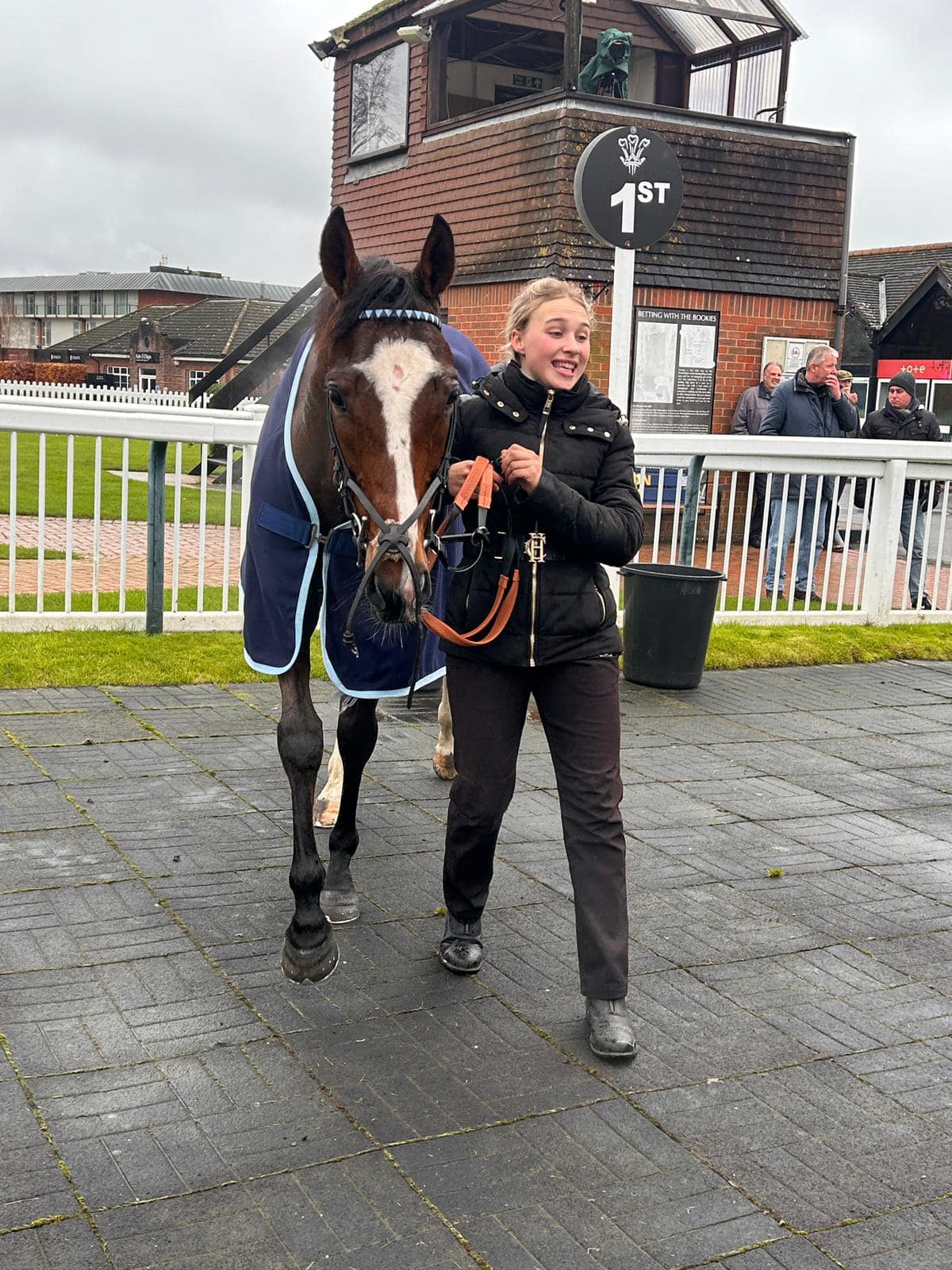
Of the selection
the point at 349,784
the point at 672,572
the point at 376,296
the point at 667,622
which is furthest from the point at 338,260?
the point at 672,572

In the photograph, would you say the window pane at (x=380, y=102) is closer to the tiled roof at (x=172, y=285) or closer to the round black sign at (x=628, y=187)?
the round black sign at (x=628, y=187)

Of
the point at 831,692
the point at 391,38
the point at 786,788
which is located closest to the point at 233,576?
the point at 831,692

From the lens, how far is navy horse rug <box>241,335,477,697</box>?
3965 mm

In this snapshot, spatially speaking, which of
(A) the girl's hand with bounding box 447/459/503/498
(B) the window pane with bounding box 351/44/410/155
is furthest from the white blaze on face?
(B) the window pane with bounding box 351/44/410/155

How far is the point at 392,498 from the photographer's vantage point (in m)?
3.24

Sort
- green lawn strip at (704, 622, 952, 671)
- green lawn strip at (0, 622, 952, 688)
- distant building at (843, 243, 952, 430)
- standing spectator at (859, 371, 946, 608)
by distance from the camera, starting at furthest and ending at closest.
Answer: distant building at (843, 243, 952, 430)
standing spectator at (859, 371, 946, 608)
green lawn strip at (704, 622, 952, 671)
green lawn strip at (0, 622, 952, 688)

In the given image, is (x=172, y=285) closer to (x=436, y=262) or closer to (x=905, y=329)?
(x=905, y=329)

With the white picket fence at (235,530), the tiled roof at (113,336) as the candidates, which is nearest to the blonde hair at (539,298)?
the white picket fence at (235,530)

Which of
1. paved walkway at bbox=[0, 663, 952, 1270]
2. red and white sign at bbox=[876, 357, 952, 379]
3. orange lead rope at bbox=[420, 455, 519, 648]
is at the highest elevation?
red and white sign at bbox=[876, 357, 952, 379]

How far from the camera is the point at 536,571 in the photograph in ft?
11.9

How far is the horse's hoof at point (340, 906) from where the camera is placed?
4.30 m

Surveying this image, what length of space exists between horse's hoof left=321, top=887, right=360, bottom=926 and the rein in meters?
0.95

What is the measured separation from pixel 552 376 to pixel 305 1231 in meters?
2.22

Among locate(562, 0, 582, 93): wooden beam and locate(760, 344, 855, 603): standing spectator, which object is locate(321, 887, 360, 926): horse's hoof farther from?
locate(562, 0, 582, 93): wooden beam
